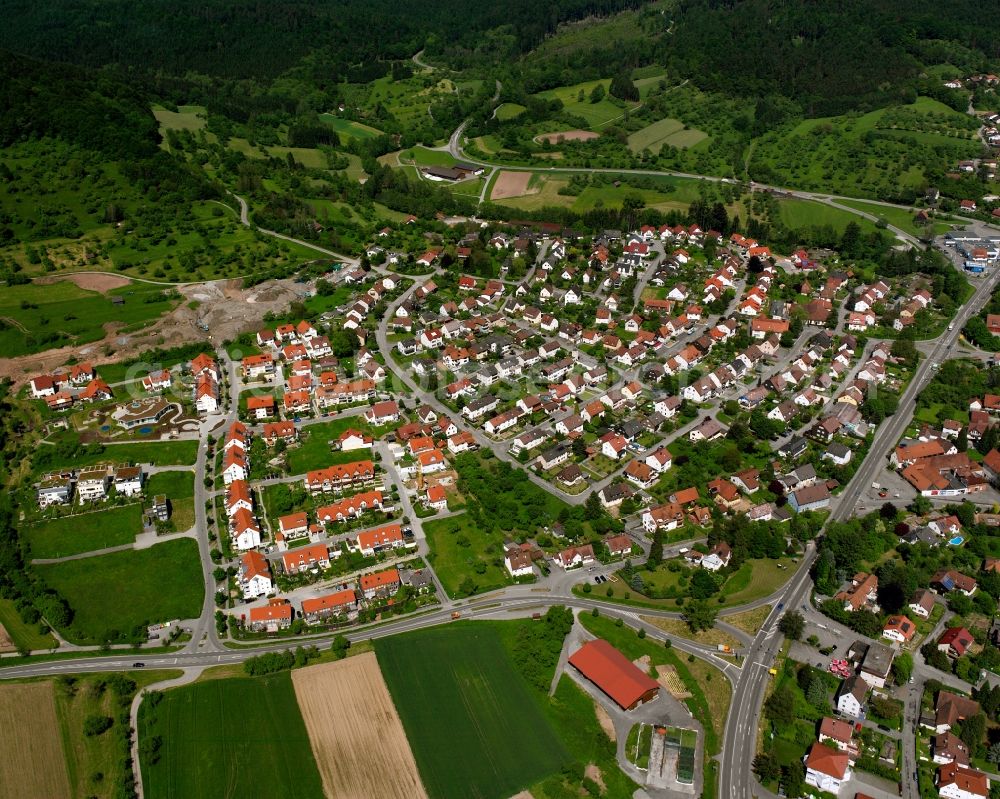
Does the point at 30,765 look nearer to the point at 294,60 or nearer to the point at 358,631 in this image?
the point at 358,631

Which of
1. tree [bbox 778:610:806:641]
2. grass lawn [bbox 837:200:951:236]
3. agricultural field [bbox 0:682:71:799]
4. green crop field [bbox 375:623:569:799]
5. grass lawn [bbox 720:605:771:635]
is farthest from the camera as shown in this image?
grass lawn [bbox 837:200:951:236]

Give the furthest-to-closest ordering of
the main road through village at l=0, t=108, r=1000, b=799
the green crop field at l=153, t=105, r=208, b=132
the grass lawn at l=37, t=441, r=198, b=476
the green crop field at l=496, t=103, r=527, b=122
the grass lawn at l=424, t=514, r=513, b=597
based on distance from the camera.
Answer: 1. the green crop field at l=496, t=103, r=527, b=122
2. the green crop field at l=153, t=105, r=208, b=132
3. the grass lawn at l=37, t=441, r=198, b=476
4. the grass lawn at l=424, t=514, r=513, b=597
5. the main road through village at l=0, t=108, r=1000, b=799

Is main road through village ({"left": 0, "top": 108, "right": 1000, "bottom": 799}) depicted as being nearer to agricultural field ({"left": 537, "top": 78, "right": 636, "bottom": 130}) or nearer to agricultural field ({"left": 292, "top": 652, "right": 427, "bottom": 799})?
agricultural field ({"left": 292, "top": 652, "right": 427, "bottom": 799})

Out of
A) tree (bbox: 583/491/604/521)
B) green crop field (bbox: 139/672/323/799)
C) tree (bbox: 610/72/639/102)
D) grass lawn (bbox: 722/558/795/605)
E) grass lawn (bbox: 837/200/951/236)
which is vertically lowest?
green crop field (bbox: 139/672/323/799)

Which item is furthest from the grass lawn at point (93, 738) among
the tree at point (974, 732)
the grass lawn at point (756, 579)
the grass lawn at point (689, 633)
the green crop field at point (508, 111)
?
the green crop field at point (508, 111)

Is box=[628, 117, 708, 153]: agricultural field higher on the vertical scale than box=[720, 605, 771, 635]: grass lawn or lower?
higher

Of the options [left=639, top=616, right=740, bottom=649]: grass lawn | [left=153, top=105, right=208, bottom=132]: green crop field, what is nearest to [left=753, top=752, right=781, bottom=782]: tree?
[left=639, top=616, right=740, bottom=649]: grass lawn

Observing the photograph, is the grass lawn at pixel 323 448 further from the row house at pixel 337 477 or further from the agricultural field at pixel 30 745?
the agricultural field at pixel 30 745
